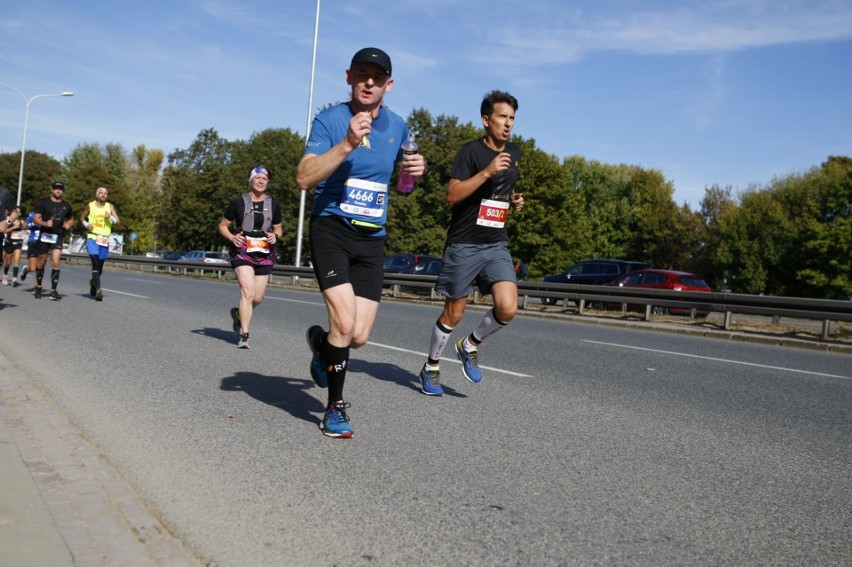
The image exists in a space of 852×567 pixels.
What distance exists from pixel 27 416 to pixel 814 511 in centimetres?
429

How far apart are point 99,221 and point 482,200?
426 inches

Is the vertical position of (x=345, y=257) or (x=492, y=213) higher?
(x=492, y=213)

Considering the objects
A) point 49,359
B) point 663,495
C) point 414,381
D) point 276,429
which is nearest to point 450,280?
point 414,381

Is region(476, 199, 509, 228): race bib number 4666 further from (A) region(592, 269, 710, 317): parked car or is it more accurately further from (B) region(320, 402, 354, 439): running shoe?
(A) region(592, 269, 710, 317): parked car

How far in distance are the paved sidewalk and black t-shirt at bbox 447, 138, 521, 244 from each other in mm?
3200

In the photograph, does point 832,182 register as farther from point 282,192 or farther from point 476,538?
point 476,538

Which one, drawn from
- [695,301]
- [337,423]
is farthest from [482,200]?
[695,301]

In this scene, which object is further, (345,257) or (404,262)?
(404,262)

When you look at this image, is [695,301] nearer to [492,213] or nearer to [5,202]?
[492,213]

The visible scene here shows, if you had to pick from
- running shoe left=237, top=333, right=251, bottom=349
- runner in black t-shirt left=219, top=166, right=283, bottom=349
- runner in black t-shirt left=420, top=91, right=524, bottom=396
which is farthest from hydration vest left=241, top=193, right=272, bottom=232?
runner in black t-shirt left=420, top=91, right=524, bottom=396

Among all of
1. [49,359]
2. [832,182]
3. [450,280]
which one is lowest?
[49,359]

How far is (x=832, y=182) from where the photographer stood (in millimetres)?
56188

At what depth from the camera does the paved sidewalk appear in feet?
9.50

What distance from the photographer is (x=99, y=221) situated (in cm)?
1524
